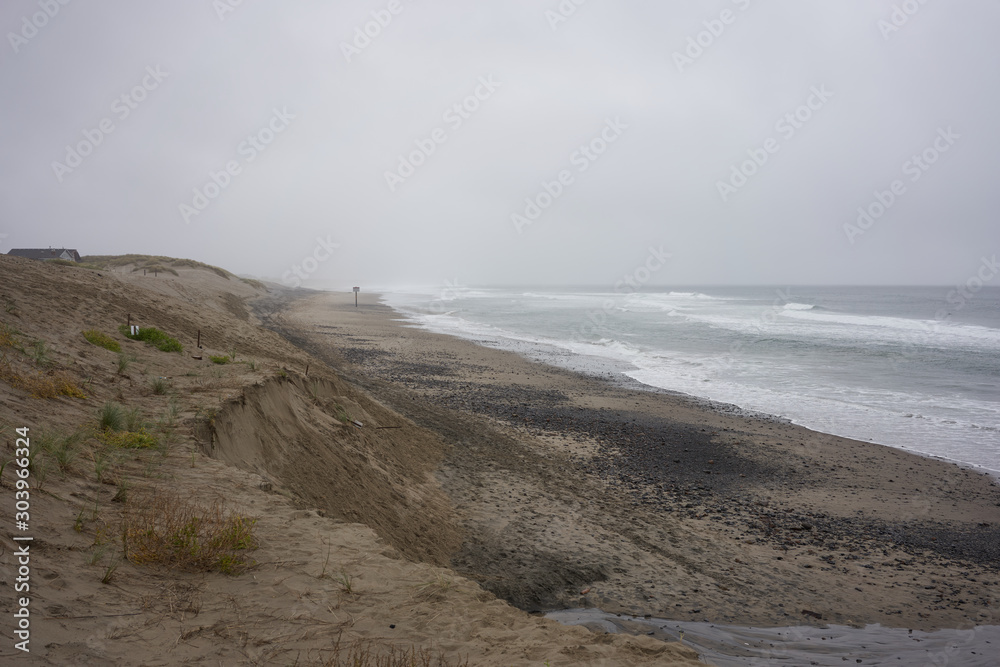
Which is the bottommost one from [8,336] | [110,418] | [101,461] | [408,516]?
[408,516]

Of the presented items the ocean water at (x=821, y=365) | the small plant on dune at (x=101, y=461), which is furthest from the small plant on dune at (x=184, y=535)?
the ocean water at (x=821, y=365)

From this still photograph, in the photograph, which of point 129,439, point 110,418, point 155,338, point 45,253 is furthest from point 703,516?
point 45,253

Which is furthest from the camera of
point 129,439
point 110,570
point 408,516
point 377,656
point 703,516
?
point 703,516

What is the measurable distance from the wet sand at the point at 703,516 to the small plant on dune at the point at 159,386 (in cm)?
462

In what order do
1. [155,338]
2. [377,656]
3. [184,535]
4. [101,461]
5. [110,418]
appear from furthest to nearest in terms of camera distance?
[155,338], [110,418], [101,461], [184,535], [377,656]

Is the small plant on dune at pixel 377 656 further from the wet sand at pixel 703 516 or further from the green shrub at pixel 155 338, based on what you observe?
the green shrub at pixel 155 338

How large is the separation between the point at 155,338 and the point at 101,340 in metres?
1.44

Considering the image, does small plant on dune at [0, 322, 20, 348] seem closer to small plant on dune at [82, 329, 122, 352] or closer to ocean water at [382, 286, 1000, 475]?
small plant on dune at [82, 329, 122, 352]

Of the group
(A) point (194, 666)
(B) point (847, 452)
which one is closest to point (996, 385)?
(B) point (847, 452)

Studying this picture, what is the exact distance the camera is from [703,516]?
8781 mm

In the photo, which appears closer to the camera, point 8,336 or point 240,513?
point 240,513

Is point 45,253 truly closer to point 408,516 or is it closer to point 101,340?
point 101,340

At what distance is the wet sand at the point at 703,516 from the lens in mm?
6363

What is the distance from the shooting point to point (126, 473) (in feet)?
16.7
